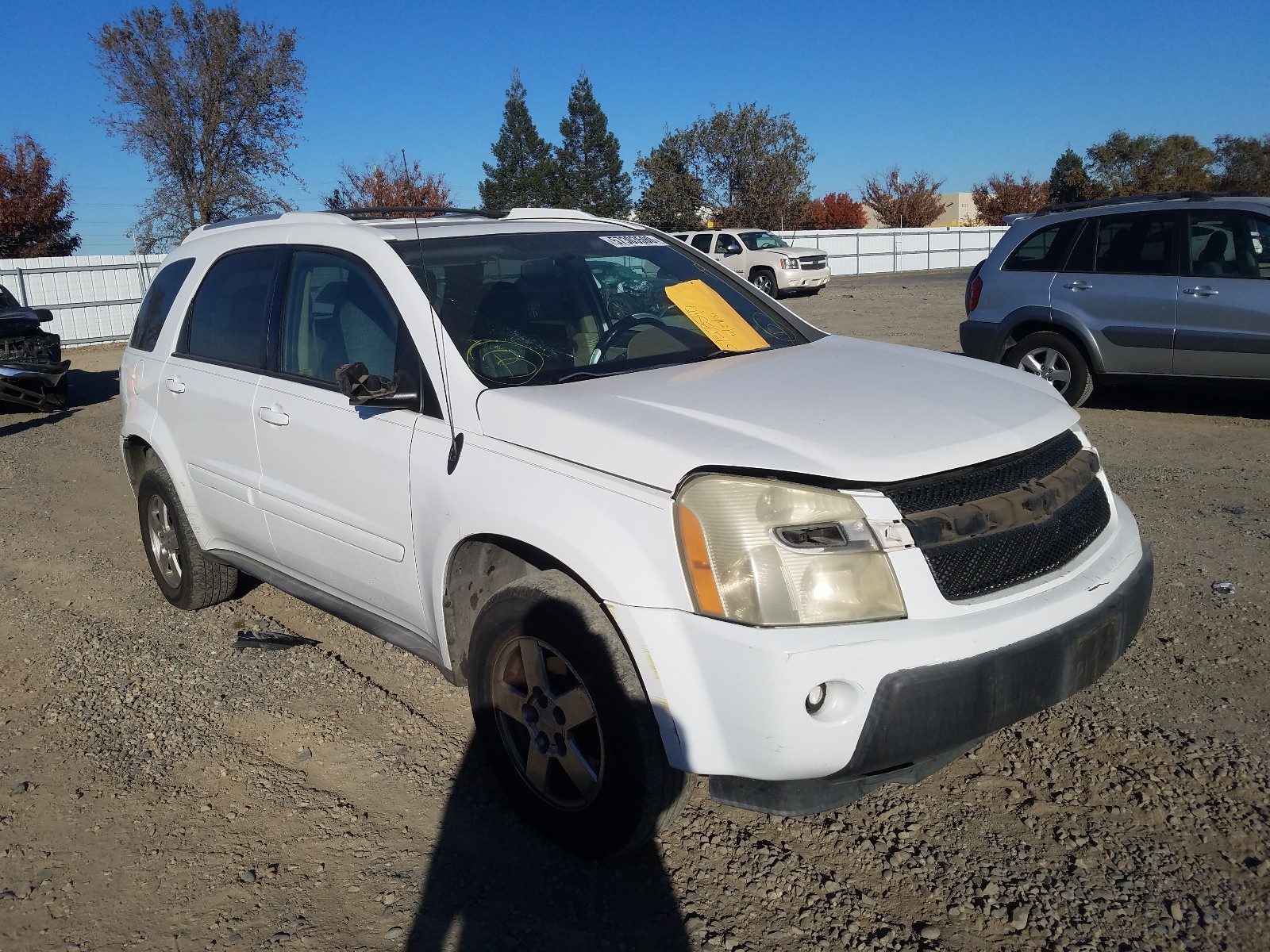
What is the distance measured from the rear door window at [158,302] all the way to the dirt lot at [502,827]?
4.83 feet

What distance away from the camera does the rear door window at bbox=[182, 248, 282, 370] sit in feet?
14.1

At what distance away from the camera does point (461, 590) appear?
10.8 feet

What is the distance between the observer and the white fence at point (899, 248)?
39.7m

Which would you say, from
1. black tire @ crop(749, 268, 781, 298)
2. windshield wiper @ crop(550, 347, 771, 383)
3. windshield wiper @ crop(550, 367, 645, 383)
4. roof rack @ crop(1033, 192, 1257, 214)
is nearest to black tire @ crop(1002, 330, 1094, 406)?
roof rack @ crop(1033, 192, 1257, 214)

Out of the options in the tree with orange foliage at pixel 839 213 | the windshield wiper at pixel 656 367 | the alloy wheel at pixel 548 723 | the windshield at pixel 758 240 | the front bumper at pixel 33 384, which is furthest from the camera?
the tree with orange foliage at pixel 839 213

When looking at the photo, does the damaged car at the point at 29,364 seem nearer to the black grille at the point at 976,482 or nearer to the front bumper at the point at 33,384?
the front bumper at the point at 33,384

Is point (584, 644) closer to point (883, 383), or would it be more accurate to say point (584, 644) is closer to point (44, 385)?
point (883, 383)

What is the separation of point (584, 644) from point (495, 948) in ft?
2.67

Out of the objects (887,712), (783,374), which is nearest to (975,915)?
(887,712)

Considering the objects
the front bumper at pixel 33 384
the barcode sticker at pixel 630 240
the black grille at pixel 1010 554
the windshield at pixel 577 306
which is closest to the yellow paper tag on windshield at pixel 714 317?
the windshield at pixel 577 306

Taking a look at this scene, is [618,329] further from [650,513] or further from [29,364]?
[29,364]

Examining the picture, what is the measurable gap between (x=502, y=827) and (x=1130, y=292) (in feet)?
24.5

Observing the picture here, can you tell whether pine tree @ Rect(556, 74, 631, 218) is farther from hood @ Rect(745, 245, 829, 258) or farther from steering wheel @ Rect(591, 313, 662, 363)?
steering wheel @ Rect(591, 313, 662, 363)

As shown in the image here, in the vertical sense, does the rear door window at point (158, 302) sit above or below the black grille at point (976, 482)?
above
